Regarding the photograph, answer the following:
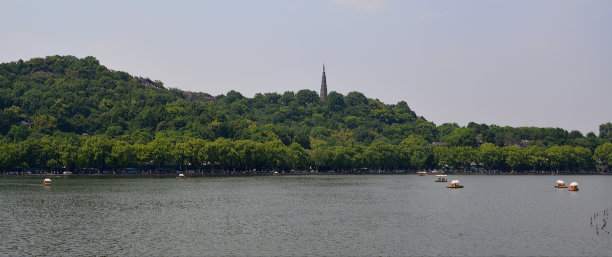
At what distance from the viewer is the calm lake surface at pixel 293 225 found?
45875 mm

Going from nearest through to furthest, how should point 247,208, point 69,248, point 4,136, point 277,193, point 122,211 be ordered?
point 69,248, point 122,211, point 247,208, point 277,193, point 4,136

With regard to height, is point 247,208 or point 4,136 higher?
point 4,136

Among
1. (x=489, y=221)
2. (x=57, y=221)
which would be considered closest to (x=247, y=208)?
(x=57, y=221)

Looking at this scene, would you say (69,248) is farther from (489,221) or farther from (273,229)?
(489,221)

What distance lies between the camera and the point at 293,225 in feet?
193

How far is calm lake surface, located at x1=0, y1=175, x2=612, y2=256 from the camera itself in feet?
151

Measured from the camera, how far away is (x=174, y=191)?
101m

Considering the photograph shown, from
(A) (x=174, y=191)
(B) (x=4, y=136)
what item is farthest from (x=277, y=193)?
(B) (x=4, y=136)

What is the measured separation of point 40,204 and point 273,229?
37.0 metres

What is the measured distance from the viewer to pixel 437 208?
75.8 meters

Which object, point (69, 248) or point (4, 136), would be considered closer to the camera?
point (69, 248)

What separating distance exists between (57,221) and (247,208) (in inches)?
903

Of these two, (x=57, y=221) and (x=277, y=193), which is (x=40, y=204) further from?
(x=277, y=193)

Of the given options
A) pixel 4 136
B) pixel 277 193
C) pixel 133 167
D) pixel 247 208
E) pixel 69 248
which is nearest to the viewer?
pixel 69 248
